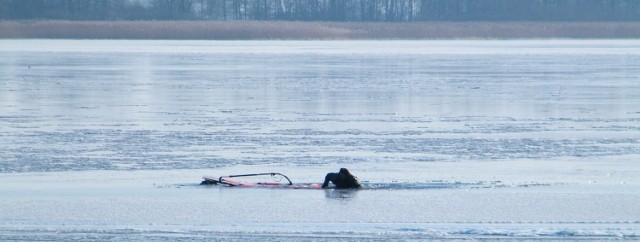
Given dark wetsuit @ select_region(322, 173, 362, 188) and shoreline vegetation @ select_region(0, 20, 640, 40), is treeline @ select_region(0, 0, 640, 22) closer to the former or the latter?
shoreline vegetation @ select_region(0, 20, 640, 40)

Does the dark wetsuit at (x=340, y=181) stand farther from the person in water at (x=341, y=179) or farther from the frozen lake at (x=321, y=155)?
the frozen lake at (x=321, y=155)

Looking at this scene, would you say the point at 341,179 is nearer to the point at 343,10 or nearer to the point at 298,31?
the point at 298,31

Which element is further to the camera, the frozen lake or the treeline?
the treeline

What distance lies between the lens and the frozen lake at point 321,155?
7.48 m

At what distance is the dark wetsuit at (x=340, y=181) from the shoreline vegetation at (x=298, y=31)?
36.1 m

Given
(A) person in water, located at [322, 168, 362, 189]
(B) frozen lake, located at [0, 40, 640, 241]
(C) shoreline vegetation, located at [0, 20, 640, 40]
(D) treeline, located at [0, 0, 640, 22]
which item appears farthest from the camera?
(D) treeline, located at [0, 0, 640, 22]

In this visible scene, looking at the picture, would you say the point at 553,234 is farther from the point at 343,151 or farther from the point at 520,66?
the point at 520,66

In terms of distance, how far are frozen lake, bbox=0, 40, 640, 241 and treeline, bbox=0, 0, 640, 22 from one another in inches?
1314

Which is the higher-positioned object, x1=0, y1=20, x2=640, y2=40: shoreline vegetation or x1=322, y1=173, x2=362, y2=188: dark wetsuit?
x1=322, y1=173, x2=362, y2=188: dark wetsuit

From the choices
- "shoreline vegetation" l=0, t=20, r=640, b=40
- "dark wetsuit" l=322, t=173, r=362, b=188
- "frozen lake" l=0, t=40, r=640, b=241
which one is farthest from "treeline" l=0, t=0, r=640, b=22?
"dark wetsuit" l=322, t=173, r=362, b=188

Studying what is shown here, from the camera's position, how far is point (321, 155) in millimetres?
10766

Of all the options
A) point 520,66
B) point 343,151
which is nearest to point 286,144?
point 343,151

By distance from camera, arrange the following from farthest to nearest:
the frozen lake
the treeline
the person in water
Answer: the treeline
the person in water
the frozen lake

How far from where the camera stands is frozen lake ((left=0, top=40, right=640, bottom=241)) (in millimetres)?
7477
